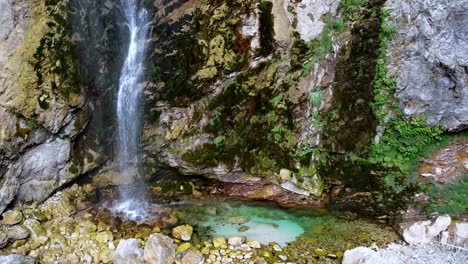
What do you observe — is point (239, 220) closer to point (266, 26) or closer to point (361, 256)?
point (361, 256)

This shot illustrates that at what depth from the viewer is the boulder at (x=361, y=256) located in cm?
694

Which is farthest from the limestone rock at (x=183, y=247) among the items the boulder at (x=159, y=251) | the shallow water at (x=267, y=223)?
the shallow water at (x=267, y=223)

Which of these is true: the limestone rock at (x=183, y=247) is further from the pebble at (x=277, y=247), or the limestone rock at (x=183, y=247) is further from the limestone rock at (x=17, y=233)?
the limestone rock at (x=17, y=233)

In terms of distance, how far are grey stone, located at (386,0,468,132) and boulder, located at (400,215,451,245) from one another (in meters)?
1.97

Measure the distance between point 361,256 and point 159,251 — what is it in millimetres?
3924

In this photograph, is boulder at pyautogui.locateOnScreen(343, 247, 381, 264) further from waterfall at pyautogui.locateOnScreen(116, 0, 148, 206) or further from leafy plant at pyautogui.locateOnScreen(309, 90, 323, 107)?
waterfall at pyautogui.locateOnScreen(116, 0, 148, 206)

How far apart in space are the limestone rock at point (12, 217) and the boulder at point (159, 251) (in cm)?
296

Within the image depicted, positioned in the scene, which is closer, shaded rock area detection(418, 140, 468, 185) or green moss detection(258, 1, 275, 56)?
shaded rock area detection(418, 140, 468, 185)

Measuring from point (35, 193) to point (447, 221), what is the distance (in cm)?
889

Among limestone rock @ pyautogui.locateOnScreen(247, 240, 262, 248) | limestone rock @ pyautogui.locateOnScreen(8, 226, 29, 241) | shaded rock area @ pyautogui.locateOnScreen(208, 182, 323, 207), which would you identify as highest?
shaded rock area @ pyautogui.locateOnScreen(208, 182, 323, 207)

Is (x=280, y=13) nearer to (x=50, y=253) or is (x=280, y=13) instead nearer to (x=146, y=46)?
(x=146, y=46)

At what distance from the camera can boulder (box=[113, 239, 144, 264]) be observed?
7328 millimetres

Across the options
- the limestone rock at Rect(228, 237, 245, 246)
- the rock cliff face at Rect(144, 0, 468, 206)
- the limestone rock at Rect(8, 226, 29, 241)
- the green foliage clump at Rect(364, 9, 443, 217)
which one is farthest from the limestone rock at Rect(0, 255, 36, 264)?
the green foliage clump at Rect(364, 9, 443, 217)

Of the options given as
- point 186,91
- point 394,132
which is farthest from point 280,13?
point 394,132
